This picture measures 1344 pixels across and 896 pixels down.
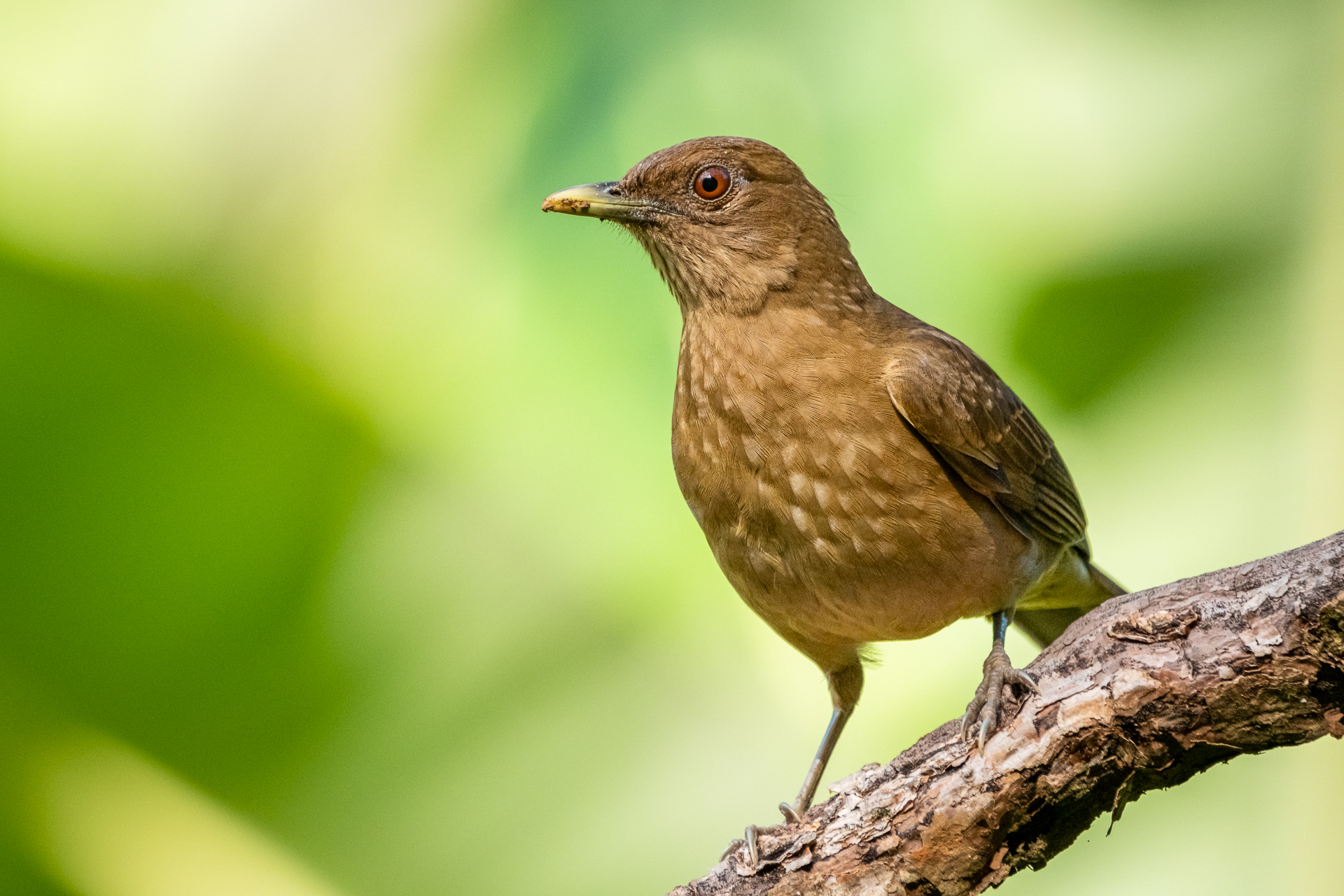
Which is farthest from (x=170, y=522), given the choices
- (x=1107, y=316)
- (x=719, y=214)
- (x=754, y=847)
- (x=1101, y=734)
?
(x=1107, y=316)

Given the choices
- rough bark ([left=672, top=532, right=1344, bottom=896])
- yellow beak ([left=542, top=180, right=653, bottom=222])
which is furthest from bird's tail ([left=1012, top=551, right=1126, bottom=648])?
yellow beak ([left=542, top=180, right=653, bottom=222])

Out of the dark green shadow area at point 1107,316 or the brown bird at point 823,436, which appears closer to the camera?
the brown bird at point 823,436

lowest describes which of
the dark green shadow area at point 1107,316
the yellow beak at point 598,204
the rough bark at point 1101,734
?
the rough bark at point 1101,734

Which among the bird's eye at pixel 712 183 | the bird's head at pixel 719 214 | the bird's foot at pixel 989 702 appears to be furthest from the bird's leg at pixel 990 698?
the bird's eye at pixel 712 183

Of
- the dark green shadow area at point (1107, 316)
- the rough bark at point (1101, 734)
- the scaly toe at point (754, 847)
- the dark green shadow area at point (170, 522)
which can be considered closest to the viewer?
the rough bark at point (1101, 734)

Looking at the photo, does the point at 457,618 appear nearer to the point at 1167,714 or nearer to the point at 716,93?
the point at 716,93

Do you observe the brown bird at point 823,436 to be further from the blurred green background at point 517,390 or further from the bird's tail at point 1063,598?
the blurred green background at point 517,390

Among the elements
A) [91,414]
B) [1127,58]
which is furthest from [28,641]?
[1127,58]
